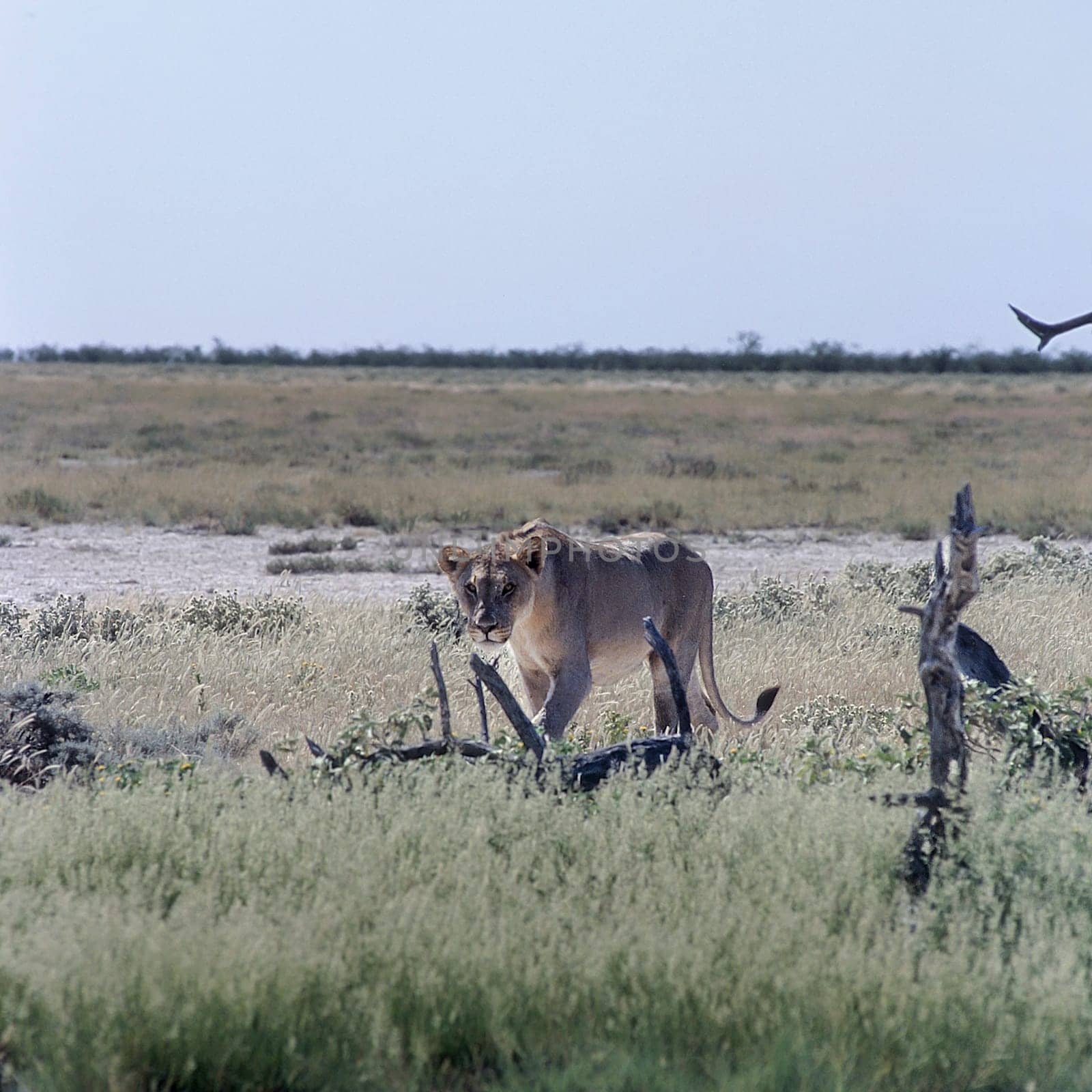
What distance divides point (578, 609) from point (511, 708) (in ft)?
4.53

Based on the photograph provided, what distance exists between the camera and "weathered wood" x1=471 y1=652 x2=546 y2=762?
208 inches

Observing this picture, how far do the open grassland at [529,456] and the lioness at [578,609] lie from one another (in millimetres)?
14540

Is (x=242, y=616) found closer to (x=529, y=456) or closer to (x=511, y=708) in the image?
(x=511, y=708)

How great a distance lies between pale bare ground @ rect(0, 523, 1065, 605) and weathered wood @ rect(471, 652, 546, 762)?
7.62m

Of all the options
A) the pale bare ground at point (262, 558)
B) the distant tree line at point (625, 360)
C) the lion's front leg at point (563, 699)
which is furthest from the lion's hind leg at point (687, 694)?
the distant tree line at point (625, 360)

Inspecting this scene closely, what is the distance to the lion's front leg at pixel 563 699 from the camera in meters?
6.34

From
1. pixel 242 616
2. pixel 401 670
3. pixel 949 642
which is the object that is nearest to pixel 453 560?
pixel 949 642

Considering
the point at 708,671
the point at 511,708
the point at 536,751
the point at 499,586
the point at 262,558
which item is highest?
the point at 499,586

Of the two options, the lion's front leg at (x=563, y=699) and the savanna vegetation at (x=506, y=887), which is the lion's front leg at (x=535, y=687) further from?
the savanna vegetation at (x=506, y=887)

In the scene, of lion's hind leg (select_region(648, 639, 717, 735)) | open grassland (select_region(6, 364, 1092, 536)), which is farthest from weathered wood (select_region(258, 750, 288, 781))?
open grassland (select_region(6, 364, 1092, 536))

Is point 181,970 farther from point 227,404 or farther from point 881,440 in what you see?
point 227,404

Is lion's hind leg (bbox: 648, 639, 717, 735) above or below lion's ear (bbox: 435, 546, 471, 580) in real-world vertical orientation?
below

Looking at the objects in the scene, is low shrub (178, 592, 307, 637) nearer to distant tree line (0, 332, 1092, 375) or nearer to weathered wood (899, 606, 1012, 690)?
weathered wood (899, 606, 1012, 690)

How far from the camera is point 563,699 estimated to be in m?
6.43
